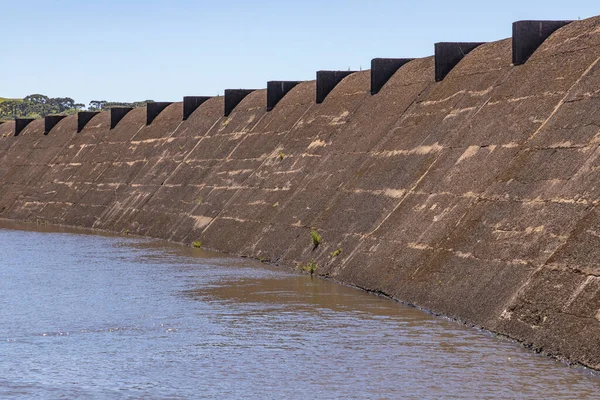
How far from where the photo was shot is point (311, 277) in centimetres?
2144

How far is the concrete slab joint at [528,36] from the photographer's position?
24.2 metres

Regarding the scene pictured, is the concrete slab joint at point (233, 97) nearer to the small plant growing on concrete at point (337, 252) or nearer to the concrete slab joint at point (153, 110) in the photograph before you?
the concrete slab joint at point (153, 110)

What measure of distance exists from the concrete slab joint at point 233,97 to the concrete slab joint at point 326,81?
6.79 metres

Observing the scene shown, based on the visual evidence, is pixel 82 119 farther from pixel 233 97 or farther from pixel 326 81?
pixel 326 81

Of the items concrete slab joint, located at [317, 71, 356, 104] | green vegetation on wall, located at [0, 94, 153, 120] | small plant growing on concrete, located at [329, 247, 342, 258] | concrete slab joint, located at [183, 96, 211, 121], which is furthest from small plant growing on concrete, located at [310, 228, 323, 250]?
green vegetation on wall, located at [0, 94, 153, 120]

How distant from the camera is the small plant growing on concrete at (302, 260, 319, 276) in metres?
22.0

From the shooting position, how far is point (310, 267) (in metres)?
22.1

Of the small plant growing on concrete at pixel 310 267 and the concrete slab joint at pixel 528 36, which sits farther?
the concrete slab joint at pixel 528 36

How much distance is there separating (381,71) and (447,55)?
383cm

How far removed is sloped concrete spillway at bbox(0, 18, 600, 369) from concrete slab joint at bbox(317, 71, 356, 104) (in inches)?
19.8

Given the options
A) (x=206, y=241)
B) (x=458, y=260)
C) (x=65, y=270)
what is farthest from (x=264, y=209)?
(x=458, y=260)

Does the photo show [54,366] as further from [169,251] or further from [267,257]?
[169,251]

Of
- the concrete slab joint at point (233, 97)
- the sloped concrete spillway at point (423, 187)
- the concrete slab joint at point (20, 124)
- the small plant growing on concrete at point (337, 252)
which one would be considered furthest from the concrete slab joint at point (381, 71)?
the concrete slab joint at point (20, 124)

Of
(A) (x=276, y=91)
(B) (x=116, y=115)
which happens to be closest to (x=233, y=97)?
(A) (x=276, y=91)
